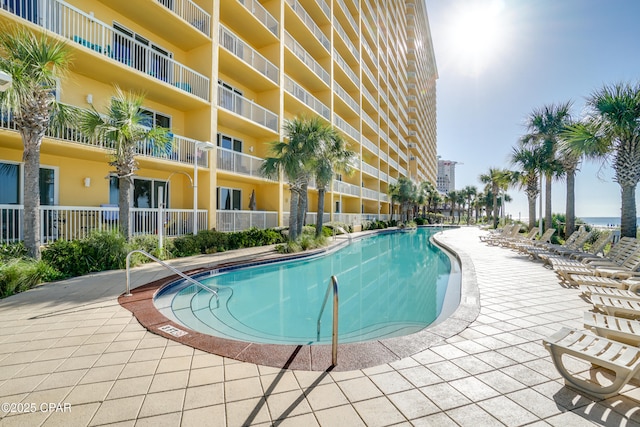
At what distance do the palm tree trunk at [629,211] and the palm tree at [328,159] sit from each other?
11429 mm

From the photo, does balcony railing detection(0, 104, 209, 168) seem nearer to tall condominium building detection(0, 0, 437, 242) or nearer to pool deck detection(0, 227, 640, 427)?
tall condominium building detection(0, 0, 437, 242)

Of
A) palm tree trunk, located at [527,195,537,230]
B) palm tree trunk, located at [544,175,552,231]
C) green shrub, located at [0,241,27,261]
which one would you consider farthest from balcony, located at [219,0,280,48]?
palm tree trunk, located at [527,195,537,230]

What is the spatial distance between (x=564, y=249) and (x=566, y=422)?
10571mm

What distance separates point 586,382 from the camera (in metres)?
2.48

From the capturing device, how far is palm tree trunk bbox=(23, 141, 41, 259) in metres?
6.49

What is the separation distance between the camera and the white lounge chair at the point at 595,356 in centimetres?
225

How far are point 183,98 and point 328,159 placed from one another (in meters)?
7.23

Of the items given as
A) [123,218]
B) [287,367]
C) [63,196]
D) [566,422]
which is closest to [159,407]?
[287,367]

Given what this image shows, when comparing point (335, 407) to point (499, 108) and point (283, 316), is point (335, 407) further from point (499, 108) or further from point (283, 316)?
point (499, 108)

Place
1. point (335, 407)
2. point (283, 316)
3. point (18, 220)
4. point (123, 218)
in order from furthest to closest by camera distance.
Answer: point (123, 218)
point (18, 220)
point (283, 316)
point (335, 407)

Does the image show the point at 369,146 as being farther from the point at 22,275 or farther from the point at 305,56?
the point at 22,275

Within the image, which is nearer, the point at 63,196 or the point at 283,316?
the point at 283,316

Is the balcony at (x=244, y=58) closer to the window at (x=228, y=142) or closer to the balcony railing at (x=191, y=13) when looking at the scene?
the balcony railing at (x=191, y=13)

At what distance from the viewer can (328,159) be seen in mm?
15156
